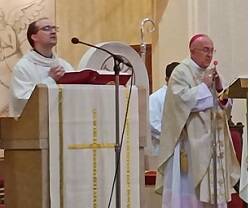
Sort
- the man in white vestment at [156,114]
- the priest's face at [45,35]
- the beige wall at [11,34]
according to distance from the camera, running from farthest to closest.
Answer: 1. the beige wall at [11,34]
2. the man in white vestment at [156,114]
3. the priest's face at [45,35]

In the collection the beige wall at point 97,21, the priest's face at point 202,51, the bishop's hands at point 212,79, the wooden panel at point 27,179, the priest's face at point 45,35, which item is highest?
the beige wall at point 97,21

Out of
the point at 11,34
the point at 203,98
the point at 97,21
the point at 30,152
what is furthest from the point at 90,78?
the point at 97,21

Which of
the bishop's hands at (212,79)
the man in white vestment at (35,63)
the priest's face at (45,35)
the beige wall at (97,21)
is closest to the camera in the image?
the man in white vestment at (35,63)

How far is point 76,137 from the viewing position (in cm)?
466

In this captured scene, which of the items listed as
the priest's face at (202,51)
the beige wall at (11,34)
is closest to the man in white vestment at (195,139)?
the priest's face at (202,51)

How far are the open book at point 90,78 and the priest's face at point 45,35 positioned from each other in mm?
650

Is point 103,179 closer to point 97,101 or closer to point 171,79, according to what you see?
point 97,101

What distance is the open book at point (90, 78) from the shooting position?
473 centimetres

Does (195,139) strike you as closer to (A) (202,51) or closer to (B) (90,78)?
(A) (202,51)

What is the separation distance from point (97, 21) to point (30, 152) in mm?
6307

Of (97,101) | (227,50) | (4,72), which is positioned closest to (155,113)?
(227,50)

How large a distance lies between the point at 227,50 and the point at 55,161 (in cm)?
492

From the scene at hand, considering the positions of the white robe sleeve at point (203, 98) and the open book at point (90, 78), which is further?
the white robe sleeve at point (203, 98)

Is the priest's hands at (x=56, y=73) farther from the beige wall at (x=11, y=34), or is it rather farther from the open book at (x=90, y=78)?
the beige wall at (x=11, y=34)
